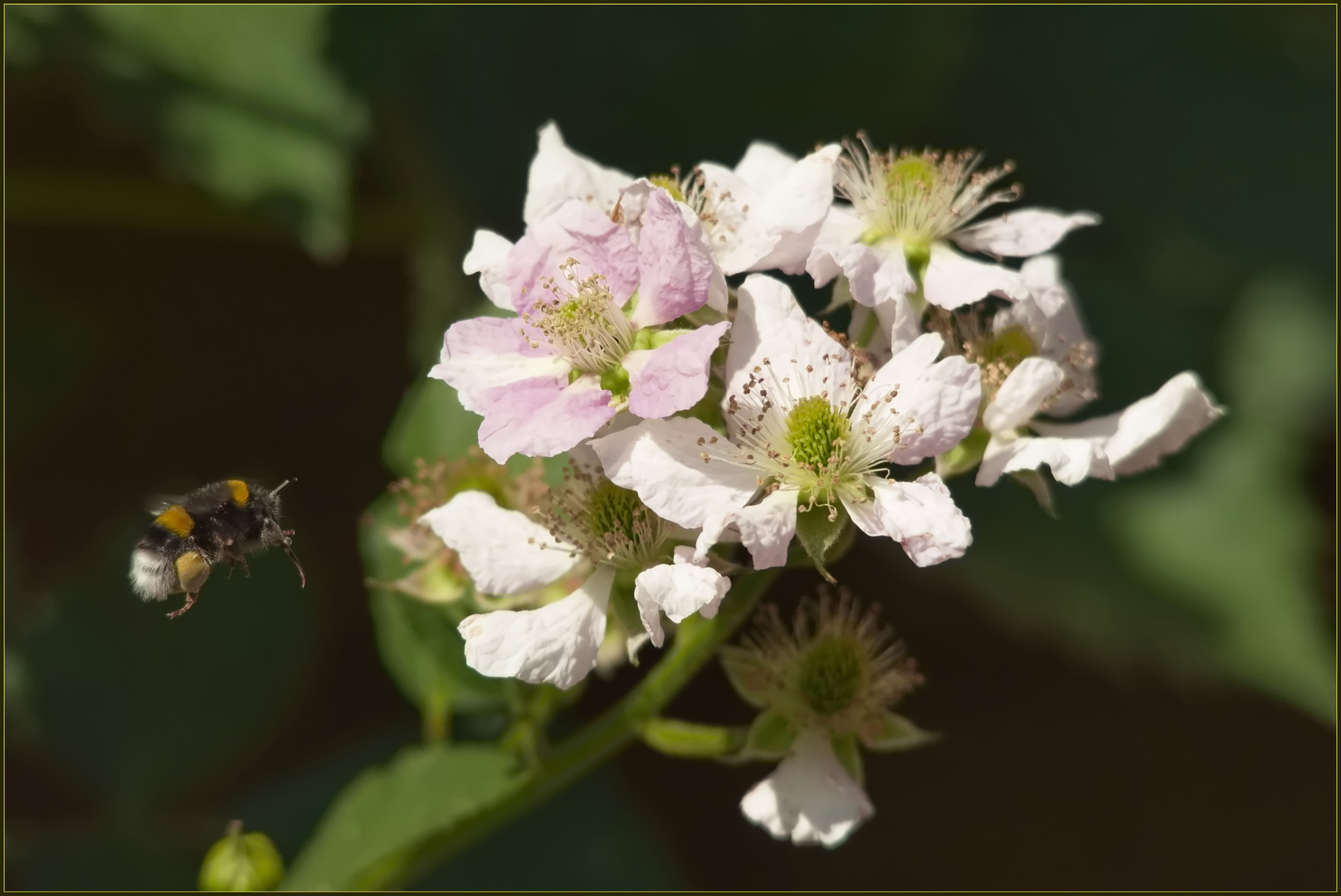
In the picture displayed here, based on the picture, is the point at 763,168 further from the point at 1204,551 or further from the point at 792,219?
the point at 1204,551

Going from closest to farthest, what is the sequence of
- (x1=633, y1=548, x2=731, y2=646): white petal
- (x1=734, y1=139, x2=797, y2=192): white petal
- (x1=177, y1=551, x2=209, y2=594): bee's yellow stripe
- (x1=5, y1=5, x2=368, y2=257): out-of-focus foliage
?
(x1=633, y1=548, x2=731, y2=646): white petal
(x1=177, y1=551, x2=209, y2=594): bee's yellow stripe
(x1=734, y1=139, x2=797, y2=192): white petal
(x1=5, y1=5, x2=368, y2=257): out-of-focus foliage

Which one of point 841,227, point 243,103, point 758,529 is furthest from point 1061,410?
point 243,103

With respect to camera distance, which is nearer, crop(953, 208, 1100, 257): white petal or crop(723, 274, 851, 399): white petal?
crop(723, 274, 851, 399): white petal

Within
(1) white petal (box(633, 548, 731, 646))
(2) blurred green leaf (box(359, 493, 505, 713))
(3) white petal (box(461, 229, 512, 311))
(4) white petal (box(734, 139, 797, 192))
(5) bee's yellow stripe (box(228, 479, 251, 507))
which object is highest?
(4) white petal (box(734, 139, 797, 192))

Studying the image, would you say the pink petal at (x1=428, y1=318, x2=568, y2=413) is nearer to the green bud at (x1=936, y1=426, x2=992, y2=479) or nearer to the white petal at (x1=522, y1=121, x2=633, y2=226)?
the white petal at (x1=522, y1=121, x2=633, y2=226)

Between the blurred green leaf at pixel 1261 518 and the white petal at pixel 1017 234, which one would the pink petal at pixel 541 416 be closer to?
the white petal at pixel 1017 234

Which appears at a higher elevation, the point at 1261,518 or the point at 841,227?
the point at 841,227

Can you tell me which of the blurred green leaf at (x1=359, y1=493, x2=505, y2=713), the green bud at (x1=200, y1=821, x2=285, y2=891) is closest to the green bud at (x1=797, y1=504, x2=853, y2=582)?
the blurred green leaf at (x1=359, y1=493, x2=505, y2=713)

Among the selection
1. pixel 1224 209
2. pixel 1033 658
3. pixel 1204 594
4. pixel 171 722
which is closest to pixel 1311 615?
pixel 1204 594

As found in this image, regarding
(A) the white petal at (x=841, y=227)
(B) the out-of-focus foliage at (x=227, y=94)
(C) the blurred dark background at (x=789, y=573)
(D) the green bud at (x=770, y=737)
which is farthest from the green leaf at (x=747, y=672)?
(B) the out-of-focus foliage at (x=227, y=94)
